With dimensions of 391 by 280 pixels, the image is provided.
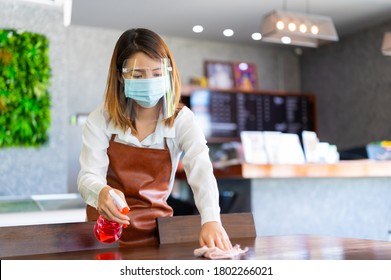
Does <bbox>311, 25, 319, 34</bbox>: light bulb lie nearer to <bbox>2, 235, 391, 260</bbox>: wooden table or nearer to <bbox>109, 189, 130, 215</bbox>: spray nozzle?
<bbox>2, 235, 391, 260</bbox>: wooden table

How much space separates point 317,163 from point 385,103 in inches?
87.1

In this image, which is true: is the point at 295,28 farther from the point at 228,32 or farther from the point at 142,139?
the point at 142,139

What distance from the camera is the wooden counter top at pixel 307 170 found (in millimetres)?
3270

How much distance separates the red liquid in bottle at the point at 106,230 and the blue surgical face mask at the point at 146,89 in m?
0.31

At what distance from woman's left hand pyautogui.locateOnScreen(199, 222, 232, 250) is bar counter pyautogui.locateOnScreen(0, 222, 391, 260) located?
4cm

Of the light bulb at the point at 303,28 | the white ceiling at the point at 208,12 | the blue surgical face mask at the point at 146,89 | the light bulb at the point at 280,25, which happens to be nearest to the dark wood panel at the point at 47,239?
the blue surgical face mask at the point at 146,89

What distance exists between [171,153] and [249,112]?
4.57 m

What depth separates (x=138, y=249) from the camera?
1.23m

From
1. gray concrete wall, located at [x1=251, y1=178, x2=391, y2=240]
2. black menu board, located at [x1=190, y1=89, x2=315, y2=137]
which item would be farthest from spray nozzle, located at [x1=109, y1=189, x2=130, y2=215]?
black menu board, located at [x1=190, y1=89, x2=315, y2=137]

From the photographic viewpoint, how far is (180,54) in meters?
5.92

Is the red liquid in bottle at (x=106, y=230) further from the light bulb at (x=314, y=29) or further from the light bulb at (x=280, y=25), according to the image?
the light bulb at (x=314, y=29)
